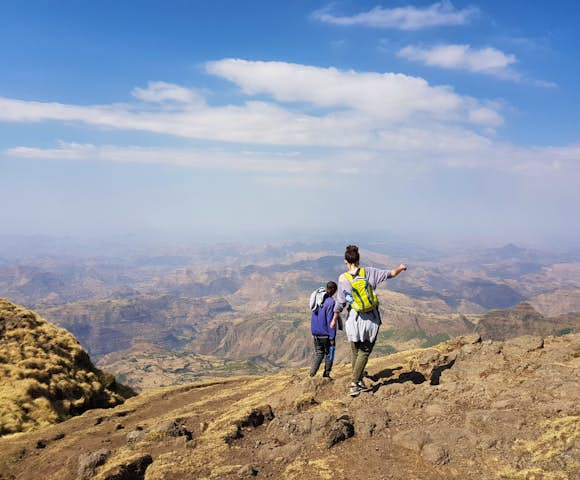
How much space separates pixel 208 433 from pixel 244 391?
393 inches

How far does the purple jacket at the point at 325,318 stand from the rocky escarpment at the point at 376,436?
6.19ft

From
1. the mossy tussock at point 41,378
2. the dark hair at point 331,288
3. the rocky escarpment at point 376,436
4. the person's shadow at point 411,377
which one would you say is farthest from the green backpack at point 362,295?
the mossy tussock at point 41,378

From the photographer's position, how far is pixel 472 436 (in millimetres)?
9180

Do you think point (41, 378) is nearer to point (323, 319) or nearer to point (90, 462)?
point (90, 462)

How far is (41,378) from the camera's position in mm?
21125

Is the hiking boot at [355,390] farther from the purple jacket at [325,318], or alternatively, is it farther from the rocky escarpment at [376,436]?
the purple jacket at [325,318]

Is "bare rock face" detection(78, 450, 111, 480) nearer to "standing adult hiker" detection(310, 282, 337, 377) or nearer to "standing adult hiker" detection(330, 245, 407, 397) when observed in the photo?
"standing adult hiker" detection(330, 245, 407, 397)

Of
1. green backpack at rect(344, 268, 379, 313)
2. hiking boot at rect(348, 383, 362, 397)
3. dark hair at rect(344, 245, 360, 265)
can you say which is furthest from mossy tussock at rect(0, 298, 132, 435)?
dark hair at rect(344, 245, 360, 265)

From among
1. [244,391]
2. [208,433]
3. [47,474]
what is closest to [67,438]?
[47,474]

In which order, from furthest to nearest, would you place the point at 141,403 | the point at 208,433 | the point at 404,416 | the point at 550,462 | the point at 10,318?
1. the point at 10,318
2. the point at 141,403
3. the point at 208,433
4. the point at 404,416
5. the point at 550,462

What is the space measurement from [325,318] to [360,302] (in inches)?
152

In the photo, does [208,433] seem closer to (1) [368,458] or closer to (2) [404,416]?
(1) [368,458]

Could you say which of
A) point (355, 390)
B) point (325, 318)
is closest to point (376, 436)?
point (355, 390)

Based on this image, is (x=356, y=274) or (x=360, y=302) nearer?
(x=360, y=302)
